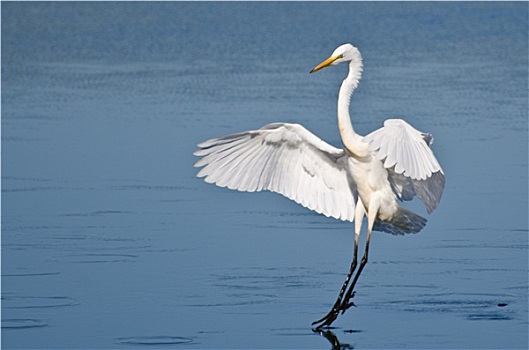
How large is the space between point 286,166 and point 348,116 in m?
0.55

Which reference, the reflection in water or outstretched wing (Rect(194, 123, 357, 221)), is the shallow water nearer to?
the reflection in water

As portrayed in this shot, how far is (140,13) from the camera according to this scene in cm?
1878

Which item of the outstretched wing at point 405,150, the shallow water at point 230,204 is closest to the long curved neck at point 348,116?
the outstretched wing at point 405,150

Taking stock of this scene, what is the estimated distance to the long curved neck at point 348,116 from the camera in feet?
22.1

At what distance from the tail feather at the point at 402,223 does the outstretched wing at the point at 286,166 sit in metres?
0.20

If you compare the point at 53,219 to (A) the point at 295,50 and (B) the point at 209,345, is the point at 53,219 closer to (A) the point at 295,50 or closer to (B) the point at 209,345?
(B) the point at 209,345

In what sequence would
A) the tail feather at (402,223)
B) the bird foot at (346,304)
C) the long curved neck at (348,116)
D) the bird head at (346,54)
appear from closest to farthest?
the bird foot at (346,304) → the long curved neck at (348,116) → the bird head at (346,54) → the tail feather at (402,223)

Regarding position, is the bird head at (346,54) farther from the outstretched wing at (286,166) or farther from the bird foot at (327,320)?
the bird foot at (327,320)

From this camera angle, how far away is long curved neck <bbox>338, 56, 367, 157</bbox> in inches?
265

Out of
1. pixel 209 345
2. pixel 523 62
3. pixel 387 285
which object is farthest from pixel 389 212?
pixel 523 62

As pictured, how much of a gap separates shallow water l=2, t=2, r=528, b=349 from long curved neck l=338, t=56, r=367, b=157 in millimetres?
825

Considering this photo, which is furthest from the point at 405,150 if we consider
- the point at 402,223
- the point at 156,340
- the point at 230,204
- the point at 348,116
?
the point at 230,204

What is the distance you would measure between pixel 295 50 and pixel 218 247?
806 cm

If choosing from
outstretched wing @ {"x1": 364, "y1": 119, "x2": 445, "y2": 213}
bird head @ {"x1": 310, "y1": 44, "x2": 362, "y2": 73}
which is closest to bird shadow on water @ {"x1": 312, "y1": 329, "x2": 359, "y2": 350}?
outstretched wing @ {"x1": 364, "y1": 119, "x2": 445, "y2": 213}
